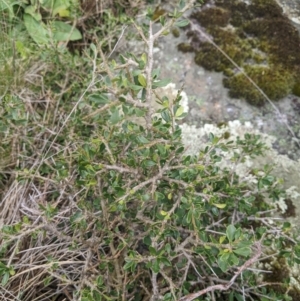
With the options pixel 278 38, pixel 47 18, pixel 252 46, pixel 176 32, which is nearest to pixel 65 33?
pixel 47 18

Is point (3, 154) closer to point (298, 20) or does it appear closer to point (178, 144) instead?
point (178, 144)

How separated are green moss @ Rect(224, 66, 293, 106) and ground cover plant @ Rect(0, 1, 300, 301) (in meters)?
0.31

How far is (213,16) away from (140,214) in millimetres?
1194

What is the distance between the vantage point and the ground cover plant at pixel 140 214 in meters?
1.38

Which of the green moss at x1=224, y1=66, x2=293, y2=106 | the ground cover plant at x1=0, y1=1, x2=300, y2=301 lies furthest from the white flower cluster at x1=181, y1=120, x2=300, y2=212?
the green moss at x1=224, y1=66, x2=293, y2=106

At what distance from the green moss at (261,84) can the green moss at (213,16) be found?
311mm

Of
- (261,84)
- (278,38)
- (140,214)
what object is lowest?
(140,214)

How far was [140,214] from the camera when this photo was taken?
1.50 meters

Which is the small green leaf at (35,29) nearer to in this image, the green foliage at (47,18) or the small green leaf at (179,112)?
the green foliage at (47,18)

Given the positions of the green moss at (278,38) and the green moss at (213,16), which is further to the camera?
the green moss at (213,16)

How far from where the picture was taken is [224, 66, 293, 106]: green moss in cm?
201

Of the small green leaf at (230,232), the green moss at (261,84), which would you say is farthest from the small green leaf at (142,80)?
the green moss at (261,84)

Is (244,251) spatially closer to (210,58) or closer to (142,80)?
(142,80)

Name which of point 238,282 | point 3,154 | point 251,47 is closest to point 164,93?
point 251,47
